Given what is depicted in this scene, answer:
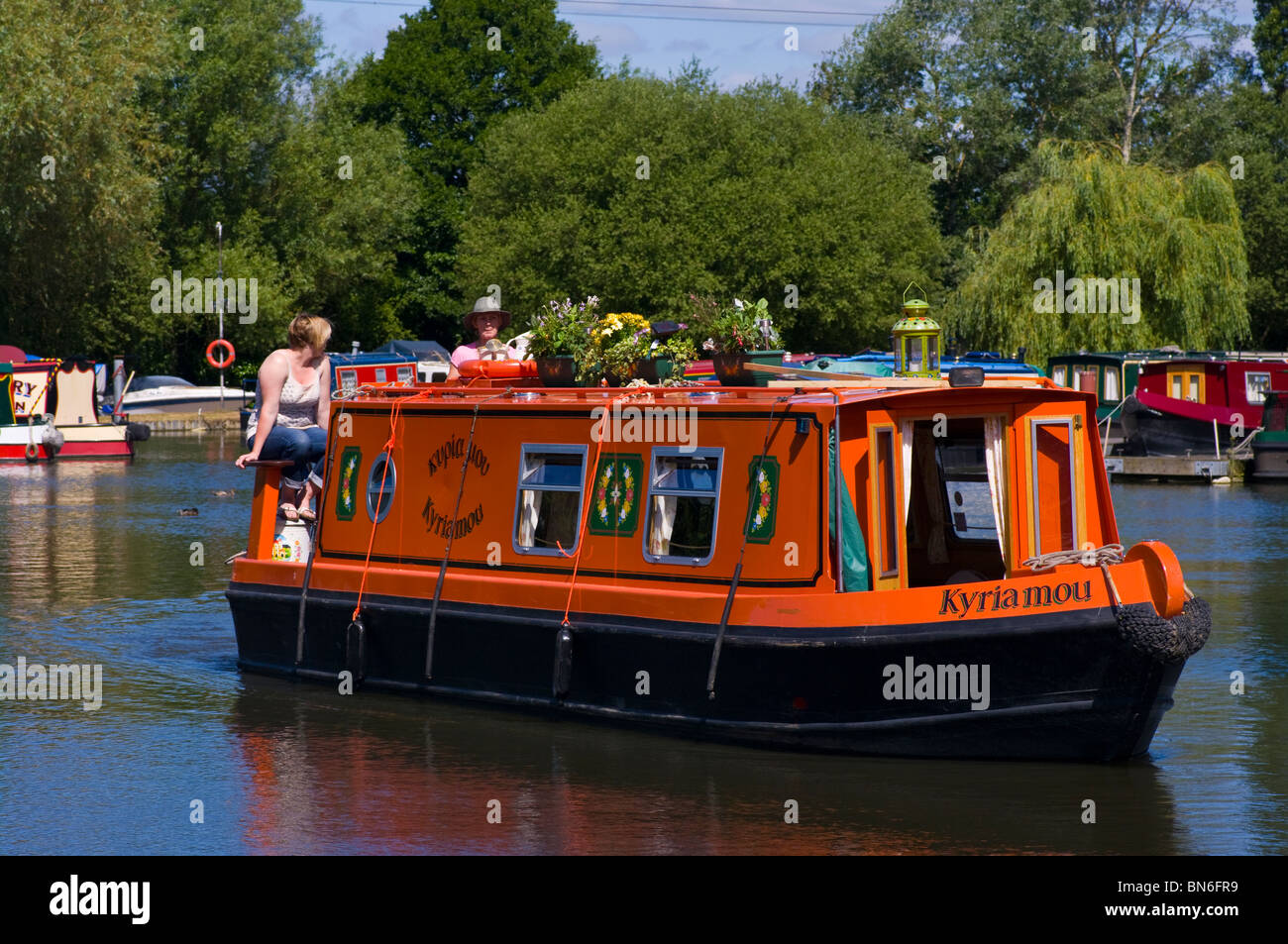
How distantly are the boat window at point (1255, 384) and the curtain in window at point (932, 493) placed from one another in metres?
26.8

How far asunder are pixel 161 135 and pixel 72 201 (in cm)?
1261

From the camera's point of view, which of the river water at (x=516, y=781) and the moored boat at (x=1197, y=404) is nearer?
the river water at (x=516, y=781)

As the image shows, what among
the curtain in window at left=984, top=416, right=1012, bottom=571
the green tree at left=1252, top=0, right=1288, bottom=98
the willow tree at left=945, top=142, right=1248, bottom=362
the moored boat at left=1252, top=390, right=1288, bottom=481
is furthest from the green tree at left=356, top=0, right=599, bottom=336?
the curtain in window at left=984, top=416, right=1012, bottom=571

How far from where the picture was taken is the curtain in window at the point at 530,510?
1205 centimetres

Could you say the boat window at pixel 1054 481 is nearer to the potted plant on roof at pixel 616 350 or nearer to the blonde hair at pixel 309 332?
the potted plant on roof at pixel 616 350

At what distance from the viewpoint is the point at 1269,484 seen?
3344 centimetres

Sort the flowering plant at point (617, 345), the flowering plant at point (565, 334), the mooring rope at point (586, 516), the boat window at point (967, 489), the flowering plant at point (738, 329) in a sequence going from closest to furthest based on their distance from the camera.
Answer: the mooring rope at point (586, 516)
the boat window at point (967, 489)
the flowering plant at point (738, 329)
the flowering plant at point (617, 345)
the flowering plant at point (565, 334)

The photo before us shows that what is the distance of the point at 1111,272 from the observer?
43.3m

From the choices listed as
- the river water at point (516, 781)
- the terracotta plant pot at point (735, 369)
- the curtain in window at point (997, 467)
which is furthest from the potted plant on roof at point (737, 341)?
the river water at point (516, 781)

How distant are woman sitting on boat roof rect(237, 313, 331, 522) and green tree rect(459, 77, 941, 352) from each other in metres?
36.6

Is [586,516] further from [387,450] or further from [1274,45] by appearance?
[1274,45]

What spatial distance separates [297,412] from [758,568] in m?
4.32

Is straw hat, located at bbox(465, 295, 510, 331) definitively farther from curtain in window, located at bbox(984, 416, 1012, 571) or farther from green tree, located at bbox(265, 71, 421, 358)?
green tree, located at bbox(265, 71, 421, 358)

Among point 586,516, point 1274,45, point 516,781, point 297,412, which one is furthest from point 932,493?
point 1274,45
